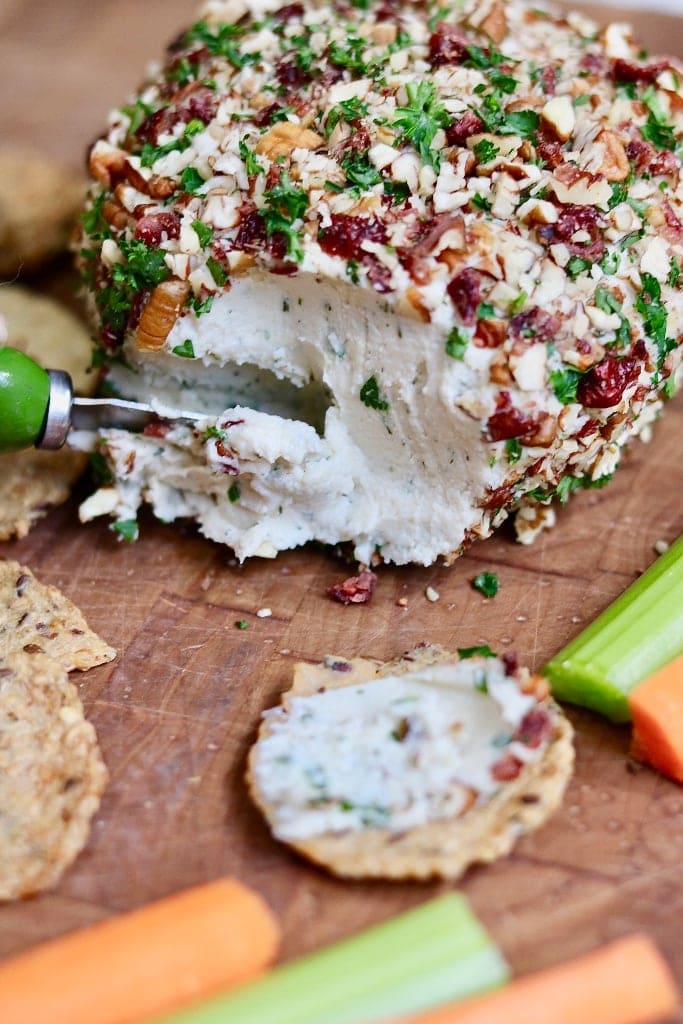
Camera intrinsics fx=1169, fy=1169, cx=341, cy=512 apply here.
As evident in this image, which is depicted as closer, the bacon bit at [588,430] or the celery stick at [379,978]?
the celery stick at [379,978]

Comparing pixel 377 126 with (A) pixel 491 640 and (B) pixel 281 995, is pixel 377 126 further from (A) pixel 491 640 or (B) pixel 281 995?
(B) pixel 281 995

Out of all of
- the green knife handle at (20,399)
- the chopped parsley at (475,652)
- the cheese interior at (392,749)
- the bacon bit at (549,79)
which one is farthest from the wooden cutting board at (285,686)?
the bacon bit at (549,79)

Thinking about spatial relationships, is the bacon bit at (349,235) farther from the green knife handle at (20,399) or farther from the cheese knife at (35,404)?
the green knife handle at (20,399)

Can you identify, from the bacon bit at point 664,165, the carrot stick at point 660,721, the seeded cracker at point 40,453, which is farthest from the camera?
the seeded cracker at point 40,453

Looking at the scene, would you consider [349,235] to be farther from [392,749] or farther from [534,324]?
[392,749]

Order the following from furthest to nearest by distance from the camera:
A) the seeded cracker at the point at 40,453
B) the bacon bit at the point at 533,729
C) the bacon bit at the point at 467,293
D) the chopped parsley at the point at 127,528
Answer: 1. the seeded cracker at the point at 40,453
2. the chopped parsley at the point at 127,528
3. the bacon bit at the point at 467,293
4. the bacon bit at the point at 533,729

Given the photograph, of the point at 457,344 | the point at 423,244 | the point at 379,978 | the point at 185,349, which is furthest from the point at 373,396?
the point at 379,978
